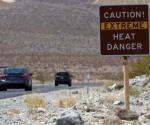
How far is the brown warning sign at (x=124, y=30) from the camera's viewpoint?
17.2m

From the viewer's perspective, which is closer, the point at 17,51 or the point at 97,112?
the point at 97,112

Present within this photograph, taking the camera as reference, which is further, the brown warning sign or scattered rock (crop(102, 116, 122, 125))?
the brown warning sign

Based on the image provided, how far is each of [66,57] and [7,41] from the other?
11486mm

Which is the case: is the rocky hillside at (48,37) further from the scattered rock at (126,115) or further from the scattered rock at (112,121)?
the scattered rock at (112,121)

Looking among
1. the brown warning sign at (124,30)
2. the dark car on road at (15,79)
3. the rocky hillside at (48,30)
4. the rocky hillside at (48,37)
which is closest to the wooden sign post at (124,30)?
the brown warning sign at (124,30)

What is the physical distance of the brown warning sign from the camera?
17188mm

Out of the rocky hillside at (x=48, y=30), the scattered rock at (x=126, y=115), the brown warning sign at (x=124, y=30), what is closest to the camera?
the scattered rock at (x=126, y=115)

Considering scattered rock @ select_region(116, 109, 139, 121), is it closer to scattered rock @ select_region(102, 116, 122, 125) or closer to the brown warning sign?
scattered rock @ select_region(102, 116, 122, 125)

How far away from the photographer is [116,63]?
117125 millimetres

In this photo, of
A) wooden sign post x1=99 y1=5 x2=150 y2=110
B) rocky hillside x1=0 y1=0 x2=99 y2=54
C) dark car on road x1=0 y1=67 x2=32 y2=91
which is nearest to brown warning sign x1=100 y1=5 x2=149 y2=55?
wooden sign post x1=99 y1=5 x2=150 y2=110

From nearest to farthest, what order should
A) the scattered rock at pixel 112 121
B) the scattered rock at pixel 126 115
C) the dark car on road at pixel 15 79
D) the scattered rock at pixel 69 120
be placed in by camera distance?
1. the scattered rock at pixel 69 120
2. the scattered rock at pixel 112 121
3. the scattered rock at pixel 126 115
4. the dark car on road at pixel 15 79

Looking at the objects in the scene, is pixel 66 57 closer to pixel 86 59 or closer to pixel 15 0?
pixel 86 59

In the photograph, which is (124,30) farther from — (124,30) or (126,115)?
(126,115)

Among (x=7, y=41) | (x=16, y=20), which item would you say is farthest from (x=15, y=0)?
(x=7, y=41)
